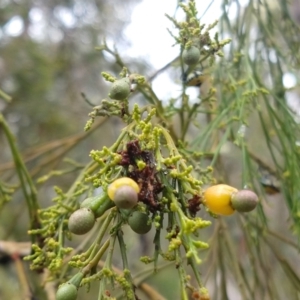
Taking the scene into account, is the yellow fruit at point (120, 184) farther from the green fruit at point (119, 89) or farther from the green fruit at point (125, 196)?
the green fruit at point (119, 89)

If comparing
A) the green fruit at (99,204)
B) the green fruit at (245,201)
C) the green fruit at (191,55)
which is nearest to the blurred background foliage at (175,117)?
the green fruit at (191,55)

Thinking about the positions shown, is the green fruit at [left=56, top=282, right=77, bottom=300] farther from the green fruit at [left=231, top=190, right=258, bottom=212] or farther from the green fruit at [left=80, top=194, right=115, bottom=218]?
the green fruit at [left=231, top=190, right=258, bottom=212]

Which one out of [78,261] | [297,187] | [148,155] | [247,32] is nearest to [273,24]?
[247,32]

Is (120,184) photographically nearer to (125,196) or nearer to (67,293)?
(125,196)

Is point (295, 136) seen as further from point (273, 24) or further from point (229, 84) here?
point (273, 24)

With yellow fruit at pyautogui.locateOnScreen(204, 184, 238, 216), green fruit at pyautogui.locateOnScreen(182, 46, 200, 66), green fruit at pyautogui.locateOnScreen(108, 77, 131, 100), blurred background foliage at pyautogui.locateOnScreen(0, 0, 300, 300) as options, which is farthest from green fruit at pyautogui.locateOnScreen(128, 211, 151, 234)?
blurred background foliage at pyautogui.locateOnScreen(0, 0, 300, 300)
